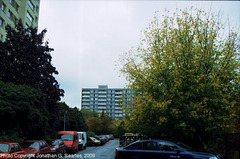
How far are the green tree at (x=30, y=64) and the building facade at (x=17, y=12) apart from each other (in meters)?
9.30

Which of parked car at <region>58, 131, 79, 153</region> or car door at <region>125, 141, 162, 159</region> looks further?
parked car at <region>58, 131, 79, 153</region>

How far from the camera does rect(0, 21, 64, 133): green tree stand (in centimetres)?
2481

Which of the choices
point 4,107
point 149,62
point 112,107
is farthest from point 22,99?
point 112,107

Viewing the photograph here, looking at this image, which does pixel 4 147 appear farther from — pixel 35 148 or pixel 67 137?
pixel 67 137

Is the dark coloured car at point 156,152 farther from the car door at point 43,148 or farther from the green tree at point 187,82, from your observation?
the car door at point 43,148

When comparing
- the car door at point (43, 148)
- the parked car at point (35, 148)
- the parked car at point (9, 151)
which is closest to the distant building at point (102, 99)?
the car door at point (43, 148)

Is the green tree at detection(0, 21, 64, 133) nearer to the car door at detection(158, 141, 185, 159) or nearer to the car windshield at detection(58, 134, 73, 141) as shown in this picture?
the car windshield at detection(58, 134, 73, 141)

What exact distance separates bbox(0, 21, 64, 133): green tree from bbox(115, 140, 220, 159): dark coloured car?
16.8m

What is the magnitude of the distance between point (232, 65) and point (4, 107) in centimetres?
1454

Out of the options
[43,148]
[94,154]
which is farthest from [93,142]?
[43,148]

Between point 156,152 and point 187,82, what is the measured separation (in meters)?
4.87

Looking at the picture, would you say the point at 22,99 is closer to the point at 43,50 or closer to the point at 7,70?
the point at 7,70

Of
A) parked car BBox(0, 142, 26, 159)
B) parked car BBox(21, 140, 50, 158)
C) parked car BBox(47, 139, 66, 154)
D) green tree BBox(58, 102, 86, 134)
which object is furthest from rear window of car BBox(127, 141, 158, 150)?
green tree BBox(58, 102, 86, 134)

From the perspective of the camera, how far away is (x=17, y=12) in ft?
132
